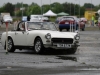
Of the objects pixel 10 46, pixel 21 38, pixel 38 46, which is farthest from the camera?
pixel 10 46

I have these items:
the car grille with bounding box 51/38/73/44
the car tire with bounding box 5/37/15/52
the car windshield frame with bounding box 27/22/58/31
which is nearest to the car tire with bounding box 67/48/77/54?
the car grille with bounding box 51/38/73/44

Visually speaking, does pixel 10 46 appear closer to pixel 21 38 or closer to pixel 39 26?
pixel 21 38

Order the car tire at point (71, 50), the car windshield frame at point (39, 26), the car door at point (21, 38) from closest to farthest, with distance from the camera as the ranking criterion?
1. the car tire at point (71, 50)
2. the car door at point (21, 38)
3. the car windshield frame at point (39, 26)

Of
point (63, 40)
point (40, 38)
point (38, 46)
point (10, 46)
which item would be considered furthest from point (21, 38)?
point (63, 40)

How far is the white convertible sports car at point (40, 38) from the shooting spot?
56.6 feet

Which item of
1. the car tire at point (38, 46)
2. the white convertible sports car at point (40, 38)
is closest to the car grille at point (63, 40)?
the white convertible sports car at point (40, 38)

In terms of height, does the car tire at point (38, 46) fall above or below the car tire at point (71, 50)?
above

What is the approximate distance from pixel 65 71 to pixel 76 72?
0.37 m

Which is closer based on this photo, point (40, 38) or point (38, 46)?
point (40, 38)

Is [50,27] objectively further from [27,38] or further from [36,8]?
[36,8]

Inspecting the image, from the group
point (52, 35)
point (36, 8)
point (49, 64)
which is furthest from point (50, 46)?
point (36, 8)

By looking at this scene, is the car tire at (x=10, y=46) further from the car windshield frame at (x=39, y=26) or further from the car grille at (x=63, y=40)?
the car grille at (x=63, y=40)

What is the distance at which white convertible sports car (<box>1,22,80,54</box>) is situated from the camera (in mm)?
17250

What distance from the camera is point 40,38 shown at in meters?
17.4
